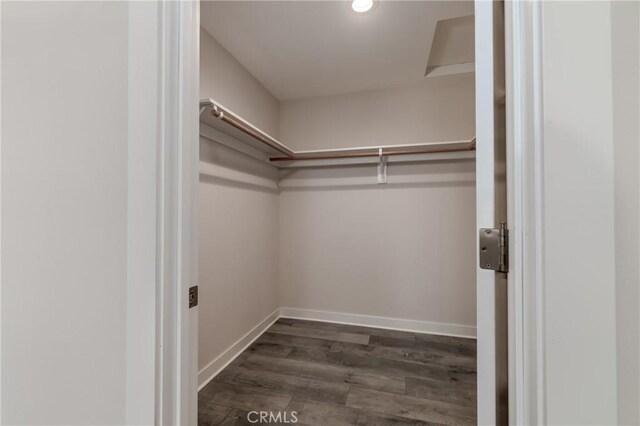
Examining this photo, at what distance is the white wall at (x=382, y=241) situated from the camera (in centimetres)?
241

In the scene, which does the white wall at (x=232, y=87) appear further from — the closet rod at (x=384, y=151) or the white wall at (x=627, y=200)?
the white wall at (x=627, y=200)

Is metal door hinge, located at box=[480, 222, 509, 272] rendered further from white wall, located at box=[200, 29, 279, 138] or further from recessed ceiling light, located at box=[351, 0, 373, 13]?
white wall, located at box=[200, 29, 279, 138]

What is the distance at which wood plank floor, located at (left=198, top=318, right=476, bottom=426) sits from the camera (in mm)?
1474

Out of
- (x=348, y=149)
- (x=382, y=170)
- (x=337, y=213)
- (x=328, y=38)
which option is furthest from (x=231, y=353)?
(x=328, y=38)

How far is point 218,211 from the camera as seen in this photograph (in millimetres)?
1923

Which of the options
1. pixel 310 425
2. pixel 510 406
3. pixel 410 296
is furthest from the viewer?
pixel 410 296

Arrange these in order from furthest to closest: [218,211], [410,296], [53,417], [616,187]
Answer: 1. [410,296]
2. [218,211]
3. [53,417]
4. [616,187]

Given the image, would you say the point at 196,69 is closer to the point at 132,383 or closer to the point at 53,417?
the point at 132,383

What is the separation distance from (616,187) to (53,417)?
4.43 ft

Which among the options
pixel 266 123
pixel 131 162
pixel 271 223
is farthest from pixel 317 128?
pixel 131 162

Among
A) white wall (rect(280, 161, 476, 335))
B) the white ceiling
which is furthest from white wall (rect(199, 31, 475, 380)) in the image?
the white ceiling

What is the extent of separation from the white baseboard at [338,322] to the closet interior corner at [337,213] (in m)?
0.01

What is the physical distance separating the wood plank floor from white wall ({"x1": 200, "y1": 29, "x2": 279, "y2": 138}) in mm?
1906

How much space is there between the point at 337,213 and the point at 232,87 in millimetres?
1450
